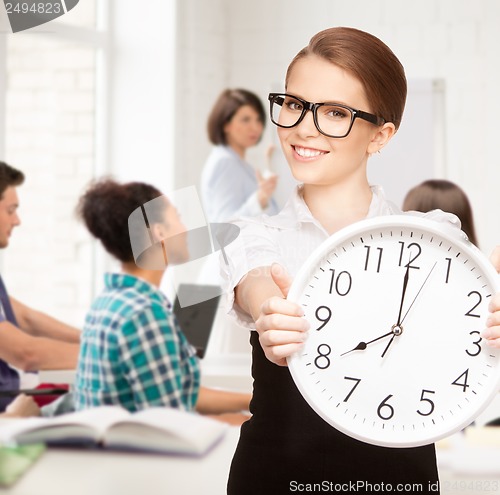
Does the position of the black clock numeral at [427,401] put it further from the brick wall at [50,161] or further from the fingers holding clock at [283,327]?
the brick wall at [50,161]

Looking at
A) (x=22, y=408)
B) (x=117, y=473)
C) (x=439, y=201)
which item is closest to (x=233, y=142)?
(x=22, y=408)

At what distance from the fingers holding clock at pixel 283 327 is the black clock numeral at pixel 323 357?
20mm

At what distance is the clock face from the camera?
0.53 m

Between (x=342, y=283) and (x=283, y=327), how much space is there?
54 mm

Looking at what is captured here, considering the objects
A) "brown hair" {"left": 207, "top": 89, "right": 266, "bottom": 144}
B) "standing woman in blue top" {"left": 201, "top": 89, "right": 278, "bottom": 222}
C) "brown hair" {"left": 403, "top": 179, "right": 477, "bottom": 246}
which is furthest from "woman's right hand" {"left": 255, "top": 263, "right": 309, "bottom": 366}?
"brown hair" {"left": 207, "top": 89, "right": 266, "bottom": 144}

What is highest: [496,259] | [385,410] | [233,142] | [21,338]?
[233,142]

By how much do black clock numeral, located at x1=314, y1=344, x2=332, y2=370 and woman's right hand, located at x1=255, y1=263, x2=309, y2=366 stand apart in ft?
0.06

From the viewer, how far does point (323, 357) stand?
54cm

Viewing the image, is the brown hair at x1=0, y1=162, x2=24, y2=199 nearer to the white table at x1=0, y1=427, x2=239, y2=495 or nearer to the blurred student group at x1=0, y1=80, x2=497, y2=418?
the blurred student group at x1=0, y1=80, x2=497, y2=418

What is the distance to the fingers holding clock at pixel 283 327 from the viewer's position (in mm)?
518

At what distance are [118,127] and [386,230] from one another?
1373 millimetres

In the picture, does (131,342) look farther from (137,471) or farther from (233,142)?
(233,142)

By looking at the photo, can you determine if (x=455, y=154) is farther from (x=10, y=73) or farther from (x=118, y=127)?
(x=10, y=73)

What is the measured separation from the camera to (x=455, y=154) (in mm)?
1531
